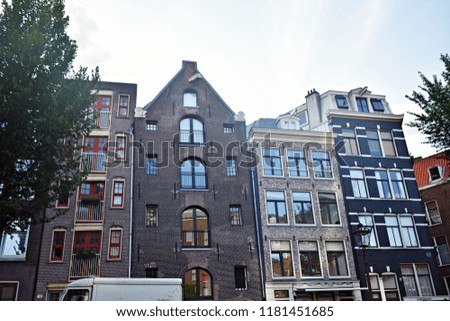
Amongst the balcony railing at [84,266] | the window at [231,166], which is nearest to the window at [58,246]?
the balcony railing at [84,266]

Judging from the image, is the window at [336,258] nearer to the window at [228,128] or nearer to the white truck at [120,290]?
the window at [228,128]

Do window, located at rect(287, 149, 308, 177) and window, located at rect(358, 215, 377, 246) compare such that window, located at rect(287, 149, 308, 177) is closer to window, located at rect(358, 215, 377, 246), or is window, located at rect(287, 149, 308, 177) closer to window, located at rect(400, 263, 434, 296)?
window, located at rect(358, 215, 377, 246)

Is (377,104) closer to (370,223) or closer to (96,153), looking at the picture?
(370,223)

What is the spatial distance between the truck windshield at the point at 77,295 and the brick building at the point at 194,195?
7.75 meters

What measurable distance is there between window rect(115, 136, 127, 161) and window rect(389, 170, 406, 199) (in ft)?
65.2

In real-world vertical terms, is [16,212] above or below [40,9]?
below

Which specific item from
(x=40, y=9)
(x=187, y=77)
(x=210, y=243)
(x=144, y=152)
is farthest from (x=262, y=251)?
(x=40, y=9)

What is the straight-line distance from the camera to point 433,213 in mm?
36094

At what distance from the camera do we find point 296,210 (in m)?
28.1

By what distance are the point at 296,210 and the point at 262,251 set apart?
4.06 meters

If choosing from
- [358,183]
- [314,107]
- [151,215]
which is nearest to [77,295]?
[151,215]

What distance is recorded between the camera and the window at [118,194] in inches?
998

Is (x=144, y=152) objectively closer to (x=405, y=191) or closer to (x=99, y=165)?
(x=99, y=165)

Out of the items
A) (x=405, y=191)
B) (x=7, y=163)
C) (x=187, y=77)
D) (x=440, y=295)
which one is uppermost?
(x=187, y=77)
